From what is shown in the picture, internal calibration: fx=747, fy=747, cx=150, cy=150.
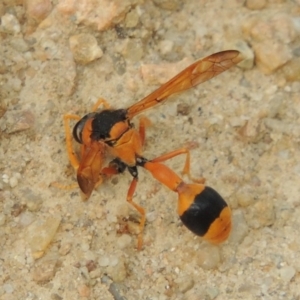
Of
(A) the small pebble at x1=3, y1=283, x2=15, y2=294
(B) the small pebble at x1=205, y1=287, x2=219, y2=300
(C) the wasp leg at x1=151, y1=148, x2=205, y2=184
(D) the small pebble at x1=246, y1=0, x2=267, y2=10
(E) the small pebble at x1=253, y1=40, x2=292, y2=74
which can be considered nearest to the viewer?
(A) the small pebble at x1=3, y1=283, x2=15, y2=294

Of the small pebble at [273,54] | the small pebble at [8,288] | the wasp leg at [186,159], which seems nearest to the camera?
the small pebble at [8,288]

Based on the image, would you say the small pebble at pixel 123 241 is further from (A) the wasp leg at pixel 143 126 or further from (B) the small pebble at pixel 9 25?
(B) the small pebble at pixel 9 25

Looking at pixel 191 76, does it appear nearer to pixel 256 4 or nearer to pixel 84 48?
pixel 84 48

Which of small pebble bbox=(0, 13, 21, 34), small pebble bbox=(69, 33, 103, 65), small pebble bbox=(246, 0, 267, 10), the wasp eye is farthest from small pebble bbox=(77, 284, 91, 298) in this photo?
small pebble bbox=(246, 0, 267, 10)

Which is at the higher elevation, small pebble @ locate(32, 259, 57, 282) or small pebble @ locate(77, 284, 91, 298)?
small pebble @ locate(32, 259, 57, 282)

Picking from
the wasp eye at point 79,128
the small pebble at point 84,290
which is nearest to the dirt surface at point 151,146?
the small pebble at point 84,290

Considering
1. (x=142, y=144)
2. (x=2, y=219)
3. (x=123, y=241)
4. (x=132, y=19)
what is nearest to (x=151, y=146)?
(x=142, y=144)

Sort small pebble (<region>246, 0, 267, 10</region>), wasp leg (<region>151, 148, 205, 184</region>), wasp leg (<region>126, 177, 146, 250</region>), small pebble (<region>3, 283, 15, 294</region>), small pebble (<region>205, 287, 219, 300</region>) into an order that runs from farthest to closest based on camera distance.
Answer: small pebble (<region>246, 0, 267, 10</region>) < wasp leg (<region>151, 148, 205, 184</region>) < wasp leg (<region>126, 177, 146, 250</region>) < small pebble (<region>205, 287, 219, 300</region>) < small pebble (<region>3, 283, 15, 294</region>)

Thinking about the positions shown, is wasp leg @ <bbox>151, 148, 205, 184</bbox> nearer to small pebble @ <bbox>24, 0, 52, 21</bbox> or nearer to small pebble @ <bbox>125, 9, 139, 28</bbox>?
small pebble @ <bbox>125, 9, 139, 28</bbox>

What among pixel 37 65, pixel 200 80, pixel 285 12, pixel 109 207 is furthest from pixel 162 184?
pixel 285 12
